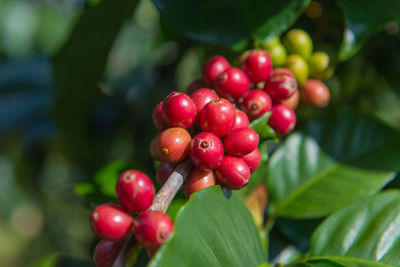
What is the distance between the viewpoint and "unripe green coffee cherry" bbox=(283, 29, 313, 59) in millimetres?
1011

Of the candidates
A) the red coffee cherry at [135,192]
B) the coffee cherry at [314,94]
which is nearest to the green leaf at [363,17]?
the coffee cherry at [314,94]

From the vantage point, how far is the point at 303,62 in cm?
101

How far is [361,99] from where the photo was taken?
136 centimetres

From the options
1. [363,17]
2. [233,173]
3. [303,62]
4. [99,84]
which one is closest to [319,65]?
[303,62]

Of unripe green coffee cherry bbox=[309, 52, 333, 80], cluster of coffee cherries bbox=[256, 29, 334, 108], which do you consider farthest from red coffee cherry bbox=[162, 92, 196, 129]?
unripe green coffee cherry bbox=[309, 52, 333, 80]

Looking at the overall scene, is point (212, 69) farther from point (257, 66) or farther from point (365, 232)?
point (365, 232)

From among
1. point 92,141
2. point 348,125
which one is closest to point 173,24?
point 348,125

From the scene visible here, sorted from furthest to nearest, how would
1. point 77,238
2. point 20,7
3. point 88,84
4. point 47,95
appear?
point 77,238 < point 20,7 < point 47,95 < point 88,84

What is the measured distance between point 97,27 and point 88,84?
34cm

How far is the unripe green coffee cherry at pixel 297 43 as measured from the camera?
3.32ft

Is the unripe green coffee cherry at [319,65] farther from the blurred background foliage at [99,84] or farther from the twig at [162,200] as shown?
the twig at [162,200]

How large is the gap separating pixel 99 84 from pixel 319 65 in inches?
38.4

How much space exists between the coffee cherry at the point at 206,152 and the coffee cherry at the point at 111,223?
0.14 meters

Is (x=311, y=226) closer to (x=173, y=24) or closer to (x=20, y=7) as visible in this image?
(x=173, y=24)
